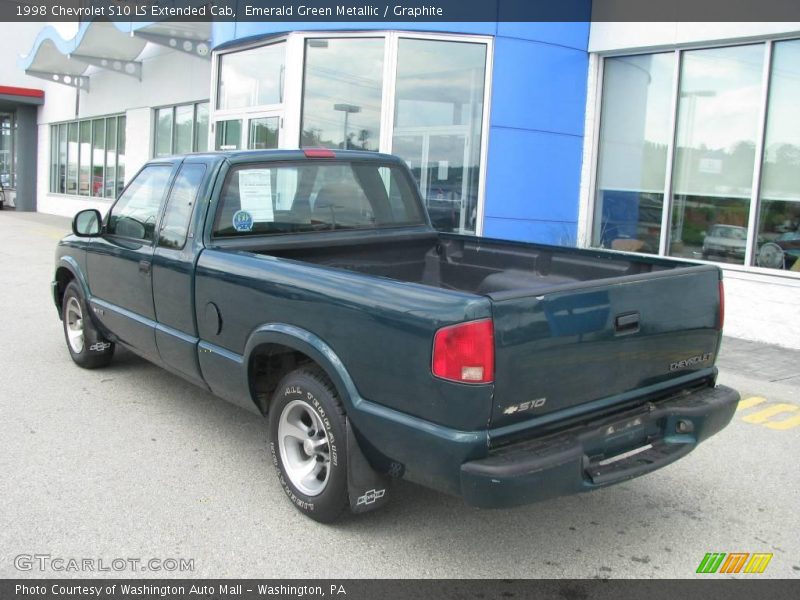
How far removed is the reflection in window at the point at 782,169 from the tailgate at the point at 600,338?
5.76 meters

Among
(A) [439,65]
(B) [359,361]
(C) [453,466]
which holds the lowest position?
(C) [453,466]

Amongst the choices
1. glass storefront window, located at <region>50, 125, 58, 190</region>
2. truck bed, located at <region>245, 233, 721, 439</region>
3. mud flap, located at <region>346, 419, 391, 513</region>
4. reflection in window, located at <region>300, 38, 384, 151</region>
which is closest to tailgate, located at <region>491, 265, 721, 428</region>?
truck bed, located at <region>245, 233, 721, 439</region>

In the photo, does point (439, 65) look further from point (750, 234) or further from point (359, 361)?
point (359, 361)

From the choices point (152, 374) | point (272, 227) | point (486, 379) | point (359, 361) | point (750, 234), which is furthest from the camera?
point (750, 234)

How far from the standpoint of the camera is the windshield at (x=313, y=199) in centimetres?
464

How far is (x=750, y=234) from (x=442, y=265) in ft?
18.1

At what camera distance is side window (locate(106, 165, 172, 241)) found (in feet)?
16.9

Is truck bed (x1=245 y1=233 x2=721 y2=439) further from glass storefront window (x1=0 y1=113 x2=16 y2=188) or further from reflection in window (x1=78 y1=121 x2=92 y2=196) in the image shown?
glass storefront window (x1=0 y1=113 x2=16 y2=188)

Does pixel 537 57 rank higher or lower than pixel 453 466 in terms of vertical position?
higher

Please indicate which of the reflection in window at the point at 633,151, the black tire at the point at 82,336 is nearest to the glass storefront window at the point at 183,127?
the reflection in window at the point at 633,151

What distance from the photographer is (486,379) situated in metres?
2.94

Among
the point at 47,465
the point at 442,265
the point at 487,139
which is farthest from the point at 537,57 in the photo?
the point at 47,465

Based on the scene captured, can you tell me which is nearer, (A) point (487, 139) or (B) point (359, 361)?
(B) point (359, 361)

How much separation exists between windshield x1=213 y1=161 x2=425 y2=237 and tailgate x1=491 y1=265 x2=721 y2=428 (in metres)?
2.17
